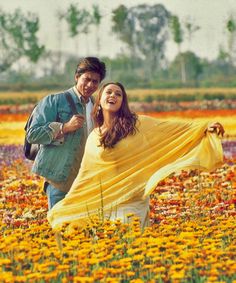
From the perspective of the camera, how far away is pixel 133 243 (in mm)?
5191

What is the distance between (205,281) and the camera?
15.6 ft

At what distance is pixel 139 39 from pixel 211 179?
636 inches

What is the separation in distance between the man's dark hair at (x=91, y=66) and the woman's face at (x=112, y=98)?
31 cm

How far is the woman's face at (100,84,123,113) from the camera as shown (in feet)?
19.9

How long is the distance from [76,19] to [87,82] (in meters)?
15.8

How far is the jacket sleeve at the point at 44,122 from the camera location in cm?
645

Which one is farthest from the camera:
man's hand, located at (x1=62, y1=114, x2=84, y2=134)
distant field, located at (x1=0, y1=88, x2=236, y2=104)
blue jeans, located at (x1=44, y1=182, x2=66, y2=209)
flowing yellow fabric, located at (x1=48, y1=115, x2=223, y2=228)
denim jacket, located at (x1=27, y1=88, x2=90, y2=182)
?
distant field, located at (x1=0, y1=88, x2=236, y2=104)

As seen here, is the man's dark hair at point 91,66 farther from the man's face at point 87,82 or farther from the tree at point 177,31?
the tree at point 177,31

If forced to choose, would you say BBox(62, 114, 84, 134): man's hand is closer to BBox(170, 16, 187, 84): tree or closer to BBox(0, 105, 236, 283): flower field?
BBox(0, 105, 236, 283): flower field

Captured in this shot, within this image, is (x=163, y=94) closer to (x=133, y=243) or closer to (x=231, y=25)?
(x=231, y=25)

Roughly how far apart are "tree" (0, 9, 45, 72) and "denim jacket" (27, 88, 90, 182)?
16071 millimetres

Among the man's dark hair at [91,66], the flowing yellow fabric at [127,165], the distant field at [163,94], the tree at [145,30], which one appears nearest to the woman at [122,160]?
the flowing yellow fabric at [127,165]

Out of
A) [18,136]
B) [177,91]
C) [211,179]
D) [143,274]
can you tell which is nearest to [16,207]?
[211,179]

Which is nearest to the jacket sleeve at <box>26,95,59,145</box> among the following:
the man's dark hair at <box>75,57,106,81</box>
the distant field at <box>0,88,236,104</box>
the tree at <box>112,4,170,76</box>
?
the man's dark hair at <box>75,57,106,81</box>
